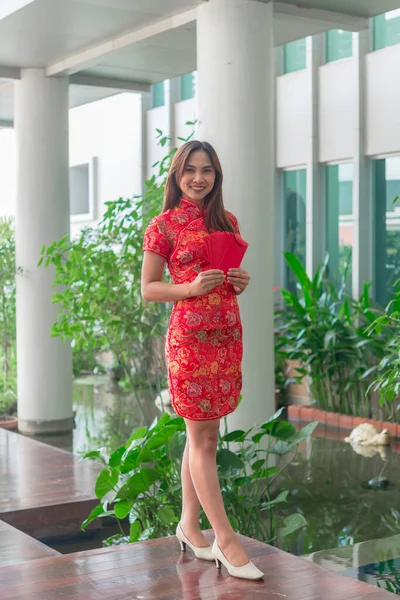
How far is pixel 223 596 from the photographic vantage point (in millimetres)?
3084

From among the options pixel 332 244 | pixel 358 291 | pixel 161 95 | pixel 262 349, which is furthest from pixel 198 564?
pixel 161 95

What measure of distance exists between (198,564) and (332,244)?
21.5ft

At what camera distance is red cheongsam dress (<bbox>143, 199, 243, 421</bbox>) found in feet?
10.7

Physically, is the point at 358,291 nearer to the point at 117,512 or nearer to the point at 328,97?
the point at 328,97

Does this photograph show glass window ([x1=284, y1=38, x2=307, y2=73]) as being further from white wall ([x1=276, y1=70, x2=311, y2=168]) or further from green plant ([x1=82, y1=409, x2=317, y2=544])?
green plant ([x1=82, y1=409, x2=317, y2=544])

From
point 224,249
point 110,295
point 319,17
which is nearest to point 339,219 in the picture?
point 319,17

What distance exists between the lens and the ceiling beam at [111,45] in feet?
21.2

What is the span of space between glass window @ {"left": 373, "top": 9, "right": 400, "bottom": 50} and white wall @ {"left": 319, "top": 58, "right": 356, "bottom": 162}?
1.07ft

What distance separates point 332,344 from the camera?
8.38 meters

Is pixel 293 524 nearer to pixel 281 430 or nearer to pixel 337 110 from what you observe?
pixel 281 430

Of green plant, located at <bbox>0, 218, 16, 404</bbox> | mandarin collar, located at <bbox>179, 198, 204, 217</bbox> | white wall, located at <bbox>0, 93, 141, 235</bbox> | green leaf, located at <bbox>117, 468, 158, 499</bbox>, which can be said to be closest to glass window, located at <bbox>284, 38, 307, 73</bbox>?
white wall, located at <bbox>0, 93, 141, 235</bbox>

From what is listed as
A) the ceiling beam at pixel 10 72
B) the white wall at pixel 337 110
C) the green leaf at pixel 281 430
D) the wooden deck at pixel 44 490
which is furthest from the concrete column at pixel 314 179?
the green leaf at pixel 281 430

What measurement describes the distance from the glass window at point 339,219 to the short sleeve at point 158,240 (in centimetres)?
622

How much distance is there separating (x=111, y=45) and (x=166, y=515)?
440 centimetres
